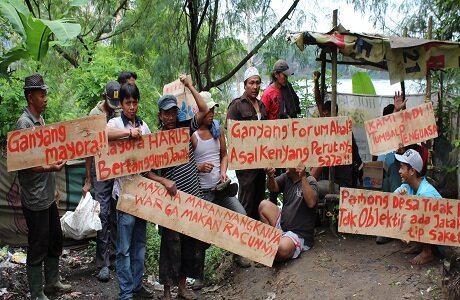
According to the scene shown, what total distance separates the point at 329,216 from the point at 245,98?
1.69 meters

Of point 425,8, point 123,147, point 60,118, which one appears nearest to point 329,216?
point 123,147

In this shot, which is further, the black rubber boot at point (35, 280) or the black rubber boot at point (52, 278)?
the black rubber boot at point (52, 278)

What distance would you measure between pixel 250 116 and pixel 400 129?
59.9 inches

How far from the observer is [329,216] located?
6.57 m

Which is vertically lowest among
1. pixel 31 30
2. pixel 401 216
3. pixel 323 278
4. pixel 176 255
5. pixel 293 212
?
pixel 323 278

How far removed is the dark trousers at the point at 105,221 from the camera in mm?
5754

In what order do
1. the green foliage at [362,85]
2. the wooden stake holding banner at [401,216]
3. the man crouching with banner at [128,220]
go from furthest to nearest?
the green foliage at [362,85] → the wooden stake holding banner at [401,216] → the man crouching with banner at [128,220]

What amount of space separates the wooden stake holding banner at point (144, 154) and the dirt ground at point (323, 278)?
1559 mm

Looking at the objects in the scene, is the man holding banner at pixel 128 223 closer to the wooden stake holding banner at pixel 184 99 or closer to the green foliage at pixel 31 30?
the wooden stake holding banner at pixel 184 99

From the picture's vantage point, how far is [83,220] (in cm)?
605

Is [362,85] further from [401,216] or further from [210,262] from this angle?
[401,216]

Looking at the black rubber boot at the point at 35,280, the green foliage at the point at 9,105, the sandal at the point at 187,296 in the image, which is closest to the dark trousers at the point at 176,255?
the sandal at the point at 187,296

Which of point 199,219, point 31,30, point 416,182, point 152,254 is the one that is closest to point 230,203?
point 199,219

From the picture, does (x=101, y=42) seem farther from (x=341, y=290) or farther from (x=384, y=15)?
(x=341, y=290)
